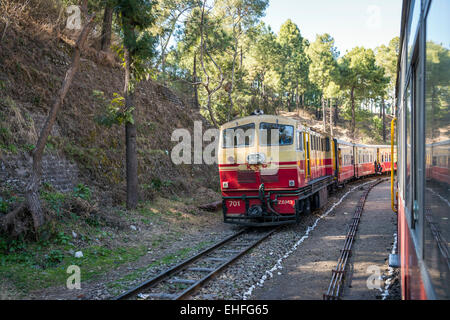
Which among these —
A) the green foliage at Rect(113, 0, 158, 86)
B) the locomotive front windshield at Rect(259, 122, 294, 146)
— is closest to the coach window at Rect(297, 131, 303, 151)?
the locomotive front windshield at Rect(259, 122, 294, 146)

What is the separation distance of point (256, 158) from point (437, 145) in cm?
945

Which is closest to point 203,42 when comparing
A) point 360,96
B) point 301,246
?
point 301,246

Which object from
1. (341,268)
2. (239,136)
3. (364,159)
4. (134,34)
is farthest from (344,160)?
(341,268)

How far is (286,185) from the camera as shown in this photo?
11.2m

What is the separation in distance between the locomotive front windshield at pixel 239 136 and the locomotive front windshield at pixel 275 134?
1.06 ft

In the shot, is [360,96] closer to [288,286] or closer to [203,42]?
[203,42]

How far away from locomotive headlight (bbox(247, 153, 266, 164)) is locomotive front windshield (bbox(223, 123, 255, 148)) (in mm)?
372

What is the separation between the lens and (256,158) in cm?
Answer: 1138

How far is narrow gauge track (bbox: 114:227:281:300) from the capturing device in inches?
238

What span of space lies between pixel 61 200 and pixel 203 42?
16995mm

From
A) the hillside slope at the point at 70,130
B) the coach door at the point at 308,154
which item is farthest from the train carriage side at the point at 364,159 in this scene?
the coach door at the point at 308,154

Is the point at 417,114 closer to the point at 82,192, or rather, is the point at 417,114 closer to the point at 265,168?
the point at 265,168

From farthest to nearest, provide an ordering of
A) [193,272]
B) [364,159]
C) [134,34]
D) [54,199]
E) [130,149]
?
[364,159], [130,149], [134,34], [54,199], [193,272]
